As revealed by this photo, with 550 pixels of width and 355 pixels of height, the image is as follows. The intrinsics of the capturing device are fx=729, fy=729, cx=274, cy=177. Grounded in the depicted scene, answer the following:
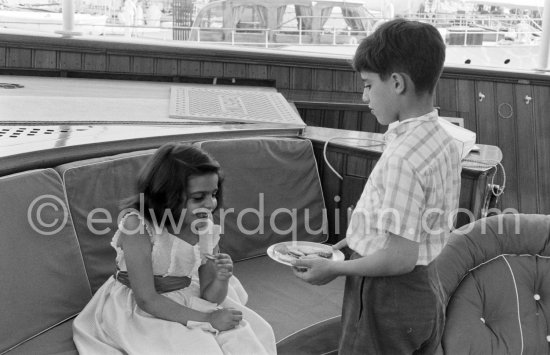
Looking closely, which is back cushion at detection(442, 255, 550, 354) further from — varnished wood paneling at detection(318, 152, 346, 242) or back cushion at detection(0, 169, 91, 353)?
back cushion at detection(0, 169, 91, 353)

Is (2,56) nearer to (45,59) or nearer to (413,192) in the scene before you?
(45,59)

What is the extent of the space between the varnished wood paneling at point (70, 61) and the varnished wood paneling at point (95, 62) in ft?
0.11

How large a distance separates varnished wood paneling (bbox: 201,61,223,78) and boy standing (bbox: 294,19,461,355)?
2148 millimetres

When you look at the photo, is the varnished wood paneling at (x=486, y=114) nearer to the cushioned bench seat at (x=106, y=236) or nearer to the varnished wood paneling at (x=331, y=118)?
the varnished wood paneling at (x=331, y=118)

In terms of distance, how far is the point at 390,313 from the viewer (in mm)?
1706

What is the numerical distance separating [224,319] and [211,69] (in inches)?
81.9

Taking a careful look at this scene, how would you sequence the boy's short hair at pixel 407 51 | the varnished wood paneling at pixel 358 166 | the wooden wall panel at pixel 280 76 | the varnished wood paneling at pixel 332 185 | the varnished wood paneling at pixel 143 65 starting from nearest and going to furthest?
the boy's short hair at pixel 407 51, the varnished wood paneling at pixel 358 166, the varnished wood paneling at pixel 332 185, the varnished wood paneling at pixel 143 65, the wooden wall panel at pixel 280 76

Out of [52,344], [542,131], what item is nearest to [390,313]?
[52,344]

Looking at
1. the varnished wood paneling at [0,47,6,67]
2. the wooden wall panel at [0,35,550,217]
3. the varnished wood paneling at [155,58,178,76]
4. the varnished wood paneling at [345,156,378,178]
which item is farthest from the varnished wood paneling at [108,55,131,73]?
the varnished wood paneling at [345,156,378,178]

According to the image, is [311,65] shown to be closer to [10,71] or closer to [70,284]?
[10,71]

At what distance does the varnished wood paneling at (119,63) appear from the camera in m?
3.59

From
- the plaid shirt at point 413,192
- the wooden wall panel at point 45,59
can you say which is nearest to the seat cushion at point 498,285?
the plaid shirt at point 413,192

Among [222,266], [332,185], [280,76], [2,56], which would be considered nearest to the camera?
[222,266]

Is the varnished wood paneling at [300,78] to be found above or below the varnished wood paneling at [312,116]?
above
